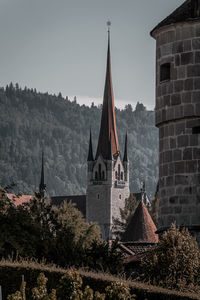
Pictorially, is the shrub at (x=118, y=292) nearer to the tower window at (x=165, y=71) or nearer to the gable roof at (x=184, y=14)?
the tower window at (x=165, y=71)

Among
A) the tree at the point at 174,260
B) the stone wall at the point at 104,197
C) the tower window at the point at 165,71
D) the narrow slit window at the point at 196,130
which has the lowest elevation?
the tree at the point at 174,260

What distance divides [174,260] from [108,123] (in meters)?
150

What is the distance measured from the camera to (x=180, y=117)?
30703 mm

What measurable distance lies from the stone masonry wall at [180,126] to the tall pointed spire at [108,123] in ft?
465

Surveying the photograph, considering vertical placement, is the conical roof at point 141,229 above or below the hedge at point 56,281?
above

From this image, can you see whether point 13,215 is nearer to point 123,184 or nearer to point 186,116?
point 186,116

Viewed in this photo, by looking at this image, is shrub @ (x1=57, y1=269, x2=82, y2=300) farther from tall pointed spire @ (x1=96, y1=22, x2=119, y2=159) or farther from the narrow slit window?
tall pointed spire @ (x1=96, y1=22, x2=119, y2=159)

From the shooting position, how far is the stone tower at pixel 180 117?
3041 cm

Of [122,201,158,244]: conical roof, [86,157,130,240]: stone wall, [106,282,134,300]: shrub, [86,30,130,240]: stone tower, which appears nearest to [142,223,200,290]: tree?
[106,282,134,300]: shrub

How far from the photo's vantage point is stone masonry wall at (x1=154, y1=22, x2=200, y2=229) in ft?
99.8

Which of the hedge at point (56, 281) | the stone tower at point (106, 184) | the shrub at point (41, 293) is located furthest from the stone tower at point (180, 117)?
the stone tower at point (106, 184)

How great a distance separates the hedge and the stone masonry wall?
6422 mm

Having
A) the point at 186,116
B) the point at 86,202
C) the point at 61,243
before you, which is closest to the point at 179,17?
the point at 186,116

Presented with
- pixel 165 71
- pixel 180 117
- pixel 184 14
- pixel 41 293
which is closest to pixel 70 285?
pixel 41 293
